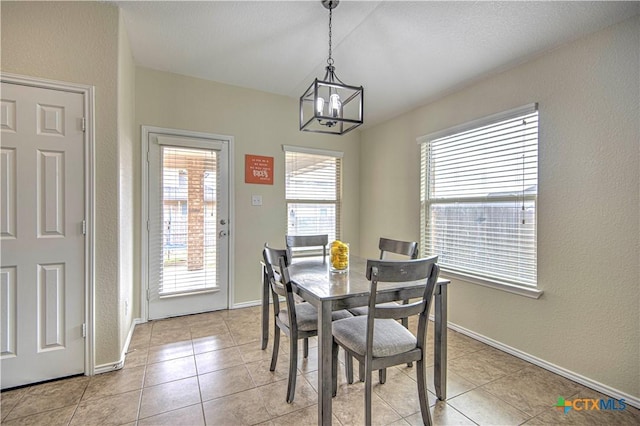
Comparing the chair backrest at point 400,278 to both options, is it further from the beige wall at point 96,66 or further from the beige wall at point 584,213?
the beige wall at point 96,66

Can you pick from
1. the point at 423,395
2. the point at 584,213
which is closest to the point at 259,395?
the point at 423,395

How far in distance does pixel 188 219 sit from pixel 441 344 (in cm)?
271

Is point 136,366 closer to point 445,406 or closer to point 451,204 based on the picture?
point 445,406

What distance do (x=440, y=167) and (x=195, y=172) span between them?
2.73 m

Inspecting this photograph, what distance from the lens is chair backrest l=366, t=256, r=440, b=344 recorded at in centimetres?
145

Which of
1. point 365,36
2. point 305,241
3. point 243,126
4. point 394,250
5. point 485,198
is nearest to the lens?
point 365,36

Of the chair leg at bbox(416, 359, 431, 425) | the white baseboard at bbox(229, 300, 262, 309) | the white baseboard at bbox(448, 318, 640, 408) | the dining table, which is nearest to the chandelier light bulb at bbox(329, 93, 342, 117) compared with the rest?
the dining table

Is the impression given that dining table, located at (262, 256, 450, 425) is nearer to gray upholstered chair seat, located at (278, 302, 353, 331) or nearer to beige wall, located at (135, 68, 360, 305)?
gray upholstered chair seat, located at (278, 302, 353, 331)

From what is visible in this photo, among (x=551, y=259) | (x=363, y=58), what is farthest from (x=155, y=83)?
(x=551, y=259)

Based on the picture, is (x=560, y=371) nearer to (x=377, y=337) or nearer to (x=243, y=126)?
(x=377, y=337)

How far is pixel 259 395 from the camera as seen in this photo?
1859 millimetres

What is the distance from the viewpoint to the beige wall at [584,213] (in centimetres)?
185

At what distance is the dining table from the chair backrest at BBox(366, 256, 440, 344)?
0.10 meters

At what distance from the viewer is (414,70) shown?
107 inches
